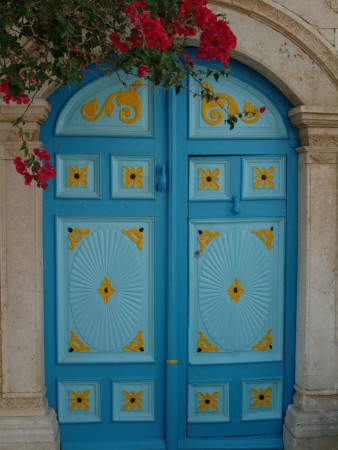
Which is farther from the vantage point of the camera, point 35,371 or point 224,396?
point 224,396

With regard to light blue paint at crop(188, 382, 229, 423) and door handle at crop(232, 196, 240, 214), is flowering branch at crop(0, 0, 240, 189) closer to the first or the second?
door handle at crop(232, 196, 240, 214)

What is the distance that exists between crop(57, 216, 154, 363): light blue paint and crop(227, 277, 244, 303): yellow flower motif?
54cm

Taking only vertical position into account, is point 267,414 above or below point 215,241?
below

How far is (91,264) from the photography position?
3324mm

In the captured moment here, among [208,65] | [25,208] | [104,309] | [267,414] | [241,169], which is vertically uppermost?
[208,65]

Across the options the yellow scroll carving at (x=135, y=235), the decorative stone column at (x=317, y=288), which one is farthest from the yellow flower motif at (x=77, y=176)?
the decorative stone column at (x=317, y=288)

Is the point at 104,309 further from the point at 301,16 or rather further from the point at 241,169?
the point at 301,16

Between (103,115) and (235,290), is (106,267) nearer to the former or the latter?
(235,290)

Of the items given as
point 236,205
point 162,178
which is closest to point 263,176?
point 236,205

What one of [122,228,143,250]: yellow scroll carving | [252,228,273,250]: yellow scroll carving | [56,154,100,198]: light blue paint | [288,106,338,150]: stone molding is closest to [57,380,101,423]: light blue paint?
[122,228,143,250]: yellow scroll carving

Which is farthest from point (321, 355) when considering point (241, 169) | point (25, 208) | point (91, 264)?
point (25, 208)

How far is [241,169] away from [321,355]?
134cm

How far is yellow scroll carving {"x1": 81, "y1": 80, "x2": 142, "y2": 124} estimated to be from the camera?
3.27 metres

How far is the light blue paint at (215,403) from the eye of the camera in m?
3.43
